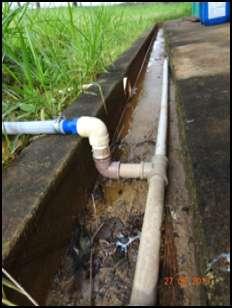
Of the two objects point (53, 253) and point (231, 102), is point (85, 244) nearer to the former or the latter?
point (53, 253)

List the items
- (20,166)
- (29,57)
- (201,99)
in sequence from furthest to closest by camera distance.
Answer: (29,57) → (201,99) → (20,166)

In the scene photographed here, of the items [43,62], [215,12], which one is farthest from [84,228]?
[215,12]

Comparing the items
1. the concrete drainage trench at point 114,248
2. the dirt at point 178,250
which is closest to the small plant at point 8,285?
the concrete drainage trench at point 114,248

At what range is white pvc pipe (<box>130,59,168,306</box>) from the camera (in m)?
0.96

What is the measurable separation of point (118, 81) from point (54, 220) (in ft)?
5.27

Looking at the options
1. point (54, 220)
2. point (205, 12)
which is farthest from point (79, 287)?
point (205, 12)

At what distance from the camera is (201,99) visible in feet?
6.07

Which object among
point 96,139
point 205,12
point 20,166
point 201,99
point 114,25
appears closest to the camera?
point 20,166

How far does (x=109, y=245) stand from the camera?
4.57 feet

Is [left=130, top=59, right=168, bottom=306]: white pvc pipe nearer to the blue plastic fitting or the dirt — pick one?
the dirt

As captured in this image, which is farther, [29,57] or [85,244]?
[29,57]

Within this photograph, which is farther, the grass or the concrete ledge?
the grass

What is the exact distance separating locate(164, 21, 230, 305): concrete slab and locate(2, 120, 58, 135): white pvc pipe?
0.65m

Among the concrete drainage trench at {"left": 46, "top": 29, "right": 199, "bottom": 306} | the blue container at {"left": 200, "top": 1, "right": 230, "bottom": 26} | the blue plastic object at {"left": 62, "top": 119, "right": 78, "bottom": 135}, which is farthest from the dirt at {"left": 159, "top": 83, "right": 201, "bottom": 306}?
the blue container at {"left": 200, "top": 1, "right": 230, "bottom": 26}
